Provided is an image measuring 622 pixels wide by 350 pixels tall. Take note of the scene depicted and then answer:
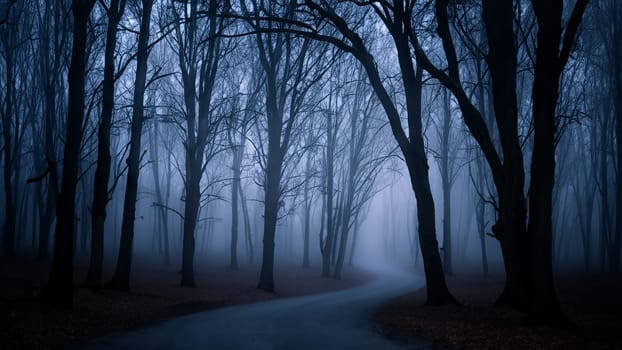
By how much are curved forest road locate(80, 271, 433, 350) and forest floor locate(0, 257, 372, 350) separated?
2.33ft

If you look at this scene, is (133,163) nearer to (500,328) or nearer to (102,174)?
(102,174)

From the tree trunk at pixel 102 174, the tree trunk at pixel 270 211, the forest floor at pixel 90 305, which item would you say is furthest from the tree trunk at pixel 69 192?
the tree trunk at pixel 270 211

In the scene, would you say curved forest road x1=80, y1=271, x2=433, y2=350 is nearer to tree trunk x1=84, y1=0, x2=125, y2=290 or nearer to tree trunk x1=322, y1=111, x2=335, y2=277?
tree trunk x1=84, y1=0, x2=125, y2=290

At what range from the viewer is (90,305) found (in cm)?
1120

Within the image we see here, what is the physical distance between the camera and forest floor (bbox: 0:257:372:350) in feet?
24.6

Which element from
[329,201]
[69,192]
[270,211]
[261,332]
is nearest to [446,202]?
[329,201]

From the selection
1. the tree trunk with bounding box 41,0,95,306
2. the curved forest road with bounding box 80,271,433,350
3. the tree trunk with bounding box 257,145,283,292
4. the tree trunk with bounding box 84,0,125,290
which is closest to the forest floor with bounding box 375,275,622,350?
the curved forest road with bounding box 80,271,433,350

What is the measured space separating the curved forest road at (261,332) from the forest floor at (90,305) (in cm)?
71

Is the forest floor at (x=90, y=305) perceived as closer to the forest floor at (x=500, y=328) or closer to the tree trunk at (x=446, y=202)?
the forest floor at (x=500, y=328)

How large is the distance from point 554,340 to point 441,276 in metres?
5.33

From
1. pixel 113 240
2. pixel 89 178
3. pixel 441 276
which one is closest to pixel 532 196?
pixel 441 276

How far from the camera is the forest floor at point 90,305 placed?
24.6 feet

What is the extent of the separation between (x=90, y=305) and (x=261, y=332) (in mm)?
5045

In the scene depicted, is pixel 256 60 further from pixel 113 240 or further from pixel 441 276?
pixel 113 240
